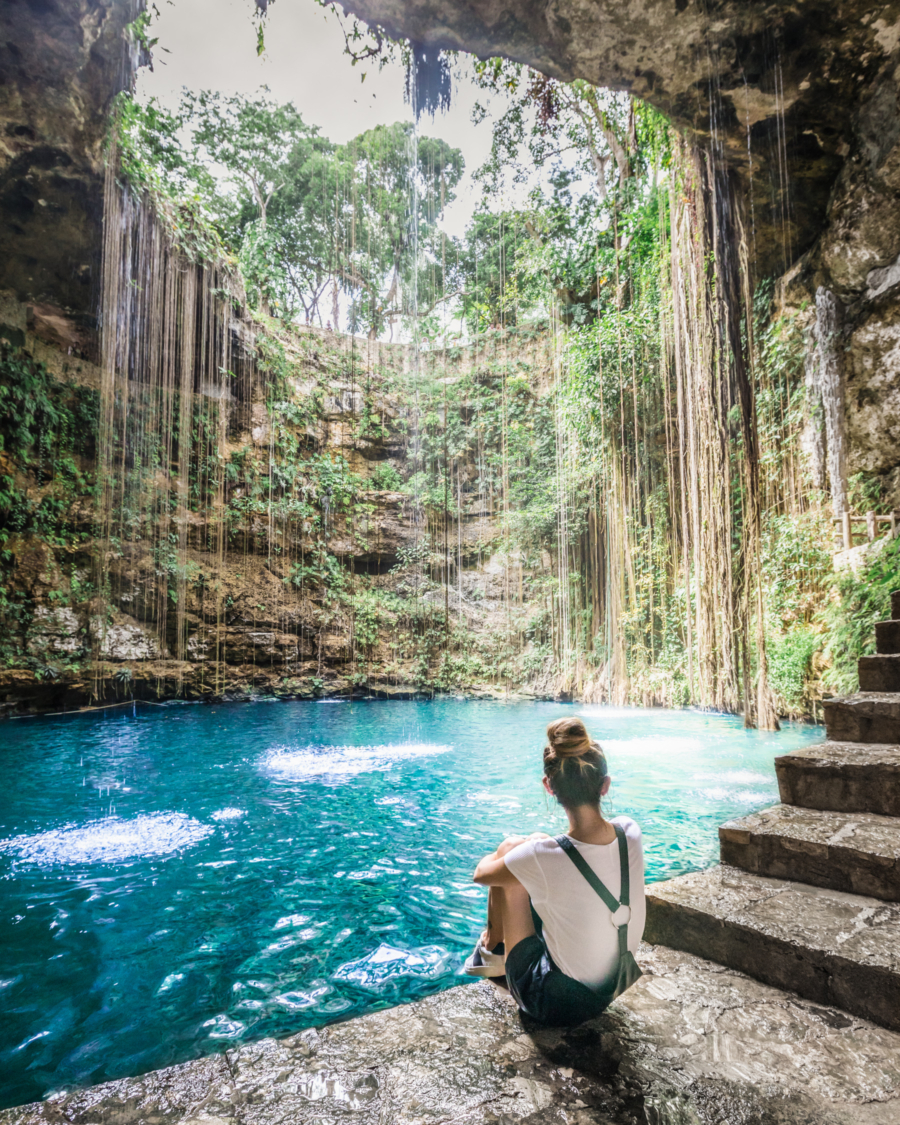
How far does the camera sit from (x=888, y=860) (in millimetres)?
1710

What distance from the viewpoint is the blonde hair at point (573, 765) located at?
1355mm

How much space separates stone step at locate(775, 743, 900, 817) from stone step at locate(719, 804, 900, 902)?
0.06 metres

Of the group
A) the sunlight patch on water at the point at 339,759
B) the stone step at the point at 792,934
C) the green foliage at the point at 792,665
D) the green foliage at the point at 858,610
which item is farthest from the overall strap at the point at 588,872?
the green foliage at the point at 792,665

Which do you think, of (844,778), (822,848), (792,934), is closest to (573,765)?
(792,934)

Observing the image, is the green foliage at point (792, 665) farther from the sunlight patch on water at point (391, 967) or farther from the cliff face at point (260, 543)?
the cliff face at point (260, 543)

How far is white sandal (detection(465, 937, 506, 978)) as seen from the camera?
5.14 feet

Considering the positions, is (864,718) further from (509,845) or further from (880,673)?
(509,845)

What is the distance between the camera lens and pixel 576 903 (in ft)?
4.28

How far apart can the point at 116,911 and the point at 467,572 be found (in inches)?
486

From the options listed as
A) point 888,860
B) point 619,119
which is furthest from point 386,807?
point 619,119

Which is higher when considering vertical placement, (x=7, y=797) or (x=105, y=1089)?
(x=105, y=1089)

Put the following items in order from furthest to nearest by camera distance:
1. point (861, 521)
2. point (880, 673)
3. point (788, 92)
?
1. point (861, 521)
2. point (788, 92)
3. point (880, 673)

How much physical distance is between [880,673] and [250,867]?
3.49 metres

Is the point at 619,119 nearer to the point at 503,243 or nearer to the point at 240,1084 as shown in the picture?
the point at 503,243
